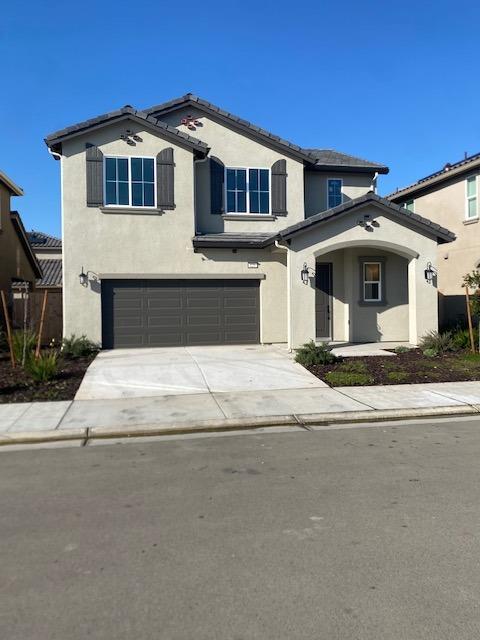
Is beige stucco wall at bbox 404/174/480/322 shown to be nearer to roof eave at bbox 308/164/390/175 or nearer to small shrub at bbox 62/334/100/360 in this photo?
roof eave at bbox 308/164/390/175

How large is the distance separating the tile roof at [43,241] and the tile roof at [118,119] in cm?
2344

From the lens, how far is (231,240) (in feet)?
52.1

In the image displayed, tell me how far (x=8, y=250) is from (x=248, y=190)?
11.3 m

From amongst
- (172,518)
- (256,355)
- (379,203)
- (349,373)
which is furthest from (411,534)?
(379,203)

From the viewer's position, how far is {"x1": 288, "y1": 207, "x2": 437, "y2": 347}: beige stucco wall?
47.0 feet

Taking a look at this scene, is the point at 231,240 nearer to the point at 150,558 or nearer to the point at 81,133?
the point at 81,133

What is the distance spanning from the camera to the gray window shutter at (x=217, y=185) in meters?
16.9

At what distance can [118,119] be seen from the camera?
1547 centimetres

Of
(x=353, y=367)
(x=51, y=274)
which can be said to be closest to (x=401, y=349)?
(x=353, y=367)

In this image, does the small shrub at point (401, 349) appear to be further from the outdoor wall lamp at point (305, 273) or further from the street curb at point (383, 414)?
the street curb at point (383, 414)

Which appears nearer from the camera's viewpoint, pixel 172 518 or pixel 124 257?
pixel 172 518

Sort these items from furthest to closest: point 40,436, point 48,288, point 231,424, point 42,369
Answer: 1. point 48,288
2. point 42,369
3. point 231,424
4. point 40,436

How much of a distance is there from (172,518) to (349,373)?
7.79m

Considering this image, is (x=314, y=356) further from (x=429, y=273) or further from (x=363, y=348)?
(x=429, y=273)
